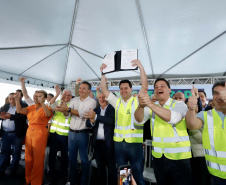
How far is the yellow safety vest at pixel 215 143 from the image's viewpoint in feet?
3.78

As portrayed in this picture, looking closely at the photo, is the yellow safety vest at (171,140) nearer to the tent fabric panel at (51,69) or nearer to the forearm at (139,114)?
the forearm at (139,114)

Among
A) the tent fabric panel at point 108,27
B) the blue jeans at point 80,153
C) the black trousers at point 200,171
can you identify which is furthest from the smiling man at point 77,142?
the tent fabric panel at point 108,27

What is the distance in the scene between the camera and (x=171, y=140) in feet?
→ 4.68

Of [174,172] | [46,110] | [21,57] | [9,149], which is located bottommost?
[9,149]

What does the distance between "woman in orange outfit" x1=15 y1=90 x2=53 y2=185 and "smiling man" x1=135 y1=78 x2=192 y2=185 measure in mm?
1835

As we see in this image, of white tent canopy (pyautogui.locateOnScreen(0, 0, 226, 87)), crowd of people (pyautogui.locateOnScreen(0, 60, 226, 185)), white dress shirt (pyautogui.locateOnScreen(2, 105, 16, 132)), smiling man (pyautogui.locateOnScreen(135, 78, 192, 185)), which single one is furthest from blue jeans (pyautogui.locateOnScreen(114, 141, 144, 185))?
white tent canopy (pyautogui.locateOnScreen(0, 0, 226, 87))

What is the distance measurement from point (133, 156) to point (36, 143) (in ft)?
5.75

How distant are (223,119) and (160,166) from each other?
2.64 ft

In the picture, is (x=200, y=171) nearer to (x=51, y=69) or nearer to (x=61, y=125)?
(x=61, y=125)

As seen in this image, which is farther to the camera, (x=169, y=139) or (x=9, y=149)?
(x=9, y=149)

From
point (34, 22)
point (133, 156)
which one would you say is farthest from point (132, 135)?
point (34, 22)

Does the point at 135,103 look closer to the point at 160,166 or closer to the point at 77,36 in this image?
the point at 160,166

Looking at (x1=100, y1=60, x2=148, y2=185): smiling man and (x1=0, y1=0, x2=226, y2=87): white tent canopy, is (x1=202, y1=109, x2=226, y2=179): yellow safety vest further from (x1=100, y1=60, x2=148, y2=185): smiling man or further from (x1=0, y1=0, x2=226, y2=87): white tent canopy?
(x1=0, y1=0, x2=226, y2=87): white tent canopy

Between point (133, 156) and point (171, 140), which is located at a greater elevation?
point (171, 140)
